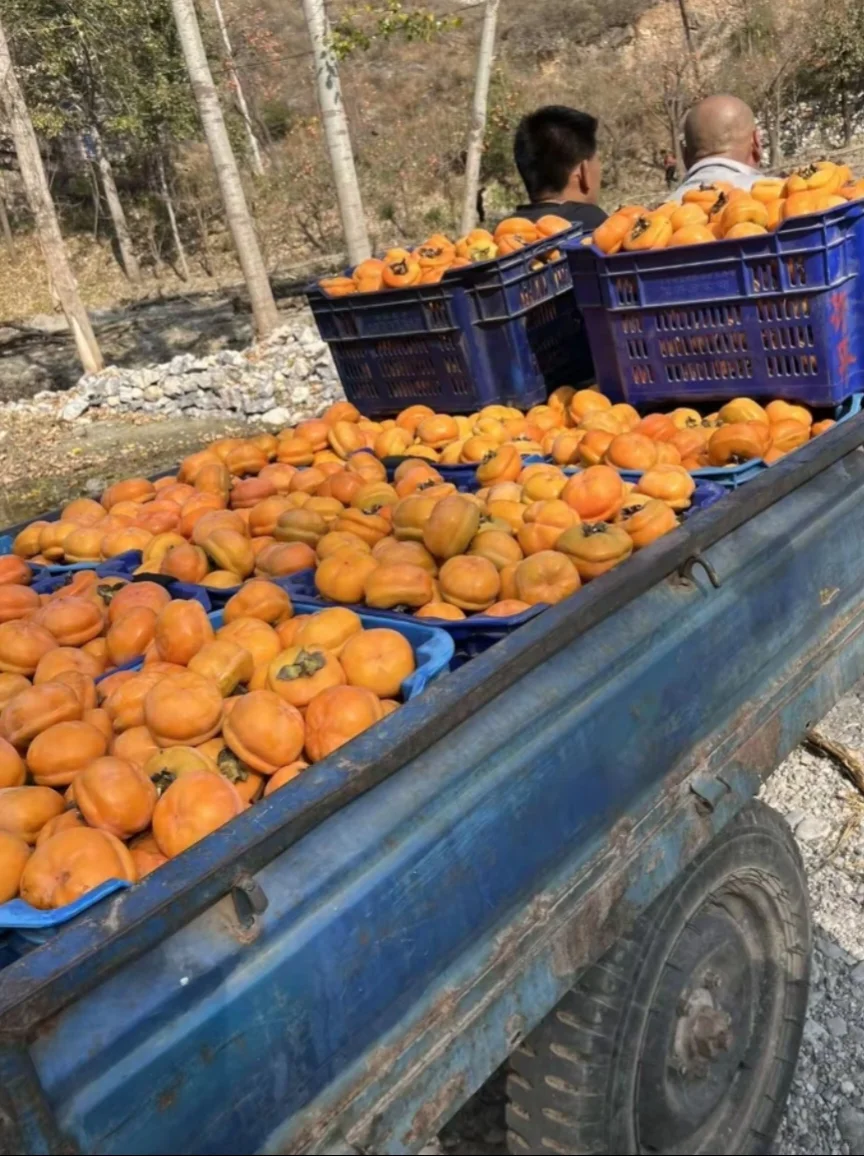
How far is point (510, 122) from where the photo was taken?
2612 centimetres

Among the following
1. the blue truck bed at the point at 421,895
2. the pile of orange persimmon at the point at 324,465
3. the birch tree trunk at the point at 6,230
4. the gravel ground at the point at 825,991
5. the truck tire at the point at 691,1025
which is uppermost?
the birch tree trunk at the point at 6,230

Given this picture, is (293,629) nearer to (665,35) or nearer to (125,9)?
(125,9)

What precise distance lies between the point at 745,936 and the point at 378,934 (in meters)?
1.13

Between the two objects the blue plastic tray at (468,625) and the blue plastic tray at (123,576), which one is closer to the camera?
the blue plastic tray at (468,625)

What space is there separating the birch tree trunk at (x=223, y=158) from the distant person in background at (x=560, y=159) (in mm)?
9426

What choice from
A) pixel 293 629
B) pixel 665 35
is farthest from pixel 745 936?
pixel 665 35

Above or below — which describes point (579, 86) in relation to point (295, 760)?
above

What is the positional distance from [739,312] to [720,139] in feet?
5.98

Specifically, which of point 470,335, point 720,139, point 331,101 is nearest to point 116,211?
point 331,101

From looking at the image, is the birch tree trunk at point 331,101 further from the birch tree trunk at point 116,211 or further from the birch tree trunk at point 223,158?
the birch tree trunk at point 116,211

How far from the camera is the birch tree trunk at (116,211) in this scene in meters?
27.0

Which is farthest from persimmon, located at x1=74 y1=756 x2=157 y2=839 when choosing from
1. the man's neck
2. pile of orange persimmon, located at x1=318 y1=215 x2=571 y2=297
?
the man's neck

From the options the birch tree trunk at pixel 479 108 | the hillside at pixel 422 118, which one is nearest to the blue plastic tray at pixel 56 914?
the birch tree trunk at pixel 479 108

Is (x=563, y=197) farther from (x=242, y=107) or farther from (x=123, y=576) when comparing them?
(x=242, y=107)
